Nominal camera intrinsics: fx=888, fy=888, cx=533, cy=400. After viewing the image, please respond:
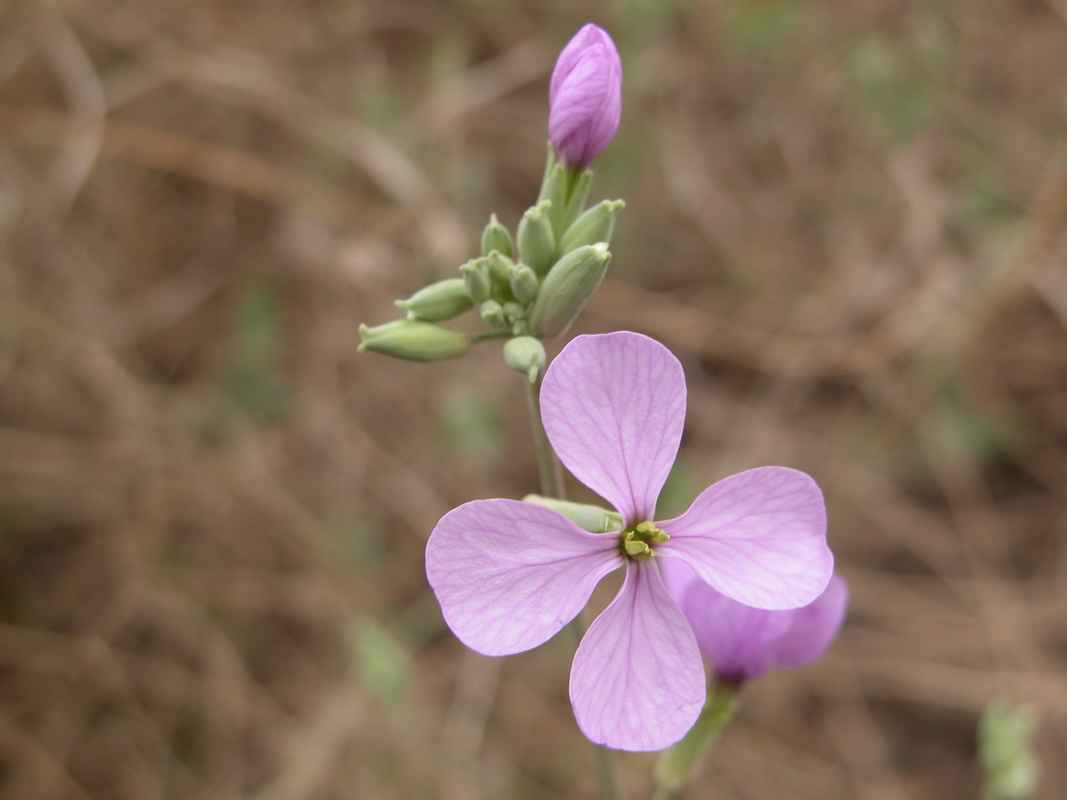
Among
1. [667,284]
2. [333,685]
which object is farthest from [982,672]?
[333,685]

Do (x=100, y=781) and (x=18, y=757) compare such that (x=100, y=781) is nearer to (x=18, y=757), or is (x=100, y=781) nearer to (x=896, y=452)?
(x=18, y=757)

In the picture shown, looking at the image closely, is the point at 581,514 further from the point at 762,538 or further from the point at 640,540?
the point at 762,538

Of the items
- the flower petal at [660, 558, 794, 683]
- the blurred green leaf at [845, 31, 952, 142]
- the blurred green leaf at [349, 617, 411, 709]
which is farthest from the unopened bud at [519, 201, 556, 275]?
the blurred green leaf at [845, 31, 952, 142]

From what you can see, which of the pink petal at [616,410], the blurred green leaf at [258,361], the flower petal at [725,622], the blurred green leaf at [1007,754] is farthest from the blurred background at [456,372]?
the pink petal at [616,410]

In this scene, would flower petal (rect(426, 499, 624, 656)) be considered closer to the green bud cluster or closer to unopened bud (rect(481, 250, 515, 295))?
the green bud cluster

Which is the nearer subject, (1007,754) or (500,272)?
(500,272)

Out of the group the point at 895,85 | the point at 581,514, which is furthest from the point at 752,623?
the point at 895,85
